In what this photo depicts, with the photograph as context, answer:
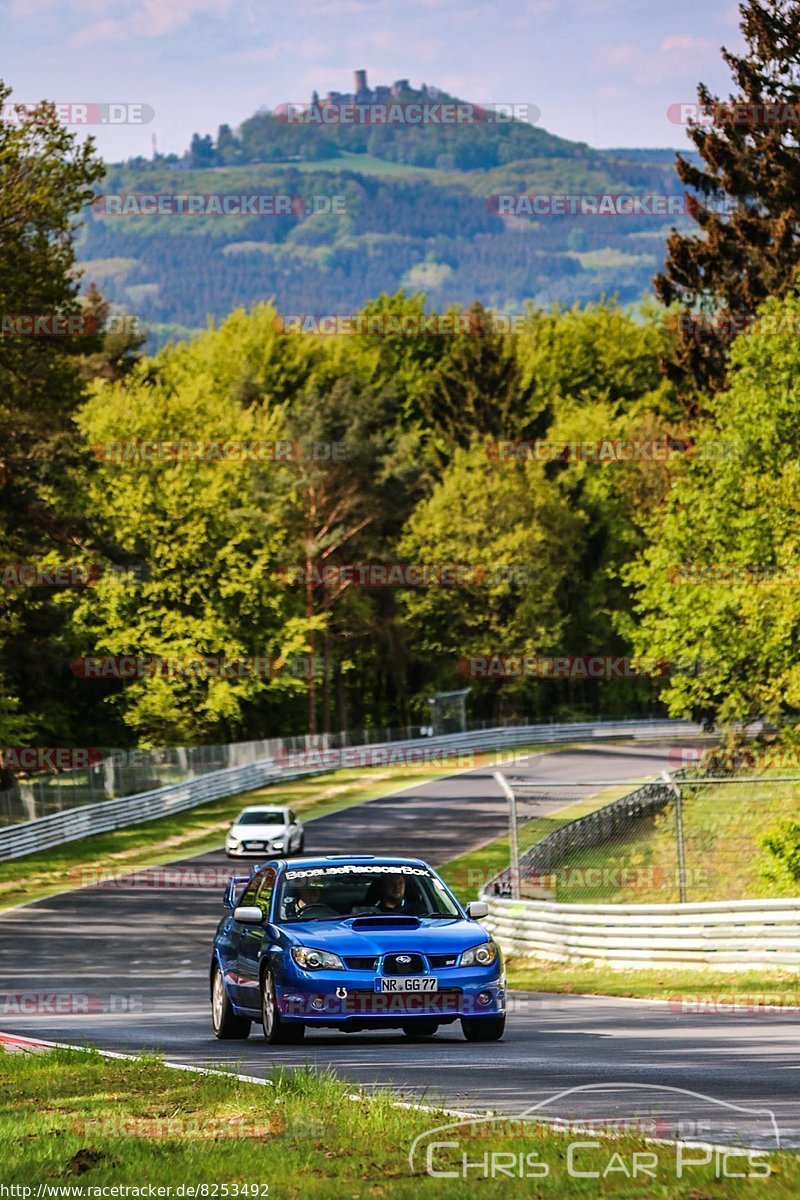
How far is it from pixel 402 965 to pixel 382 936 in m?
0.33

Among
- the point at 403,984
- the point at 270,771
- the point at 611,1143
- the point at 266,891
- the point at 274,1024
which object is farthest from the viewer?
the point at 270,771

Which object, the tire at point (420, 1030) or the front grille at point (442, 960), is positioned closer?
the front grille at point (442, 960)

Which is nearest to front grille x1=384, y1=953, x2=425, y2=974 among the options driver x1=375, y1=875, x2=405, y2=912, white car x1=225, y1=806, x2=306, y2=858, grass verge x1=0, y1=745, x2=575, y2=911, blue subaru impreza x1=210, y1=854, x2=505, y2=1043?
blue subaru impreza x1=210, y1=854, x2=505, y2=1043

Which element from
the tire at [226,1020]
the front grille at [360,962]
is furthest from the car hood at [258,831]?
the front grille at [360,962]

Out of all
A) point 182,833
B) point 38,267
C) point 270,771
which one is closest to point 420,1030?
point 38,267

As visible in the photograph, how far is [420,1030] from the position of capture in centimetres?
1461

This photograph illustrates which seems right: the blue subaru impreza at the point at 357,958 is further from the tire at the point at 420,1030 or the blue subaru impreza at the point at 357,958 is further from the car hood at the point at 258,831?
the car hood at the point at 258,831

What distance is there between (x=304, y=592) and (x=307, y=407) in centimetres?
814

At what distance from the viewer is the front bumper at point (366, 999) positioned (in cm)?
1381

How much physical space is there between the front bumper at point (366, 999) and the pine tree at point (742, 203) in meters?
37.9

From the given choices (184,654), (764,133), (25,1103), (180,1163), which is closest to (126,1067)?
(25,1103)

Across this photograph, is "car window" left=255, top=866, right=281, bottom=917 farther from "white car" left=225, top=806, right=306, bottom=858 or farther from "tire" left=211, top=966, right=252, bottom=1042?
"white car" left=225, top=806, right=306, bottom=858

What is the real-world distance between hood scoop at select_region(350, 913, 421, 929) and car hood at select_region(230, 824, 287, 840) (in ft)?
104

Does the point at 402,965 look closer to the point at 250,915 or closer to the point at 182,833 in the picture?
the point at 250,915
